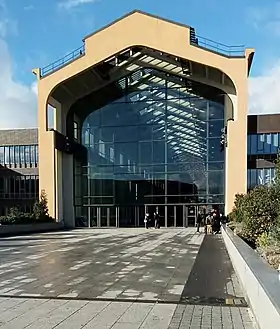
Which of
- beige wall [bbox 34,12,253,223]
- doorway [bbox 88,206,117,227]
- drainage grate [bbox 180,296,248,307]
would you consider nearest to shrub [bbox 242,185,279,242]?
drainage grate [bbox 180,296,248,307]

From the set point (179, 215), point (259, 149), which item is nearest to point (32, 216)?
point (179, 215)

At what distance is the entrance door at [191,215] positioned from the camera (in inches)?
1321

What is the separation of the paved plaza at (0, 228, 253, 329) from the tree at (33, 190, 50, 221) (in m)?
18.8

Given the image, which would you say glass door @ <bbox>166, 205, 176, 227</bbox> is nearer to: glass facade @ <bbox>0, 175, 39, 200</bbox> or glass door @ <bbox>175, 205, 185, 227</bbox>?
glass door @ <bbox>175, 205, 185, 227</bbox>

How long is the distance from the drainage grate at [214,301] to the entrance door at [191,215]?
1040 inches

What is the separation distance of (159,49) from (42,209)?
15.8m

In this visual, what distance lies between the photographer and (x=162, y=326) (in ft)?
18.3

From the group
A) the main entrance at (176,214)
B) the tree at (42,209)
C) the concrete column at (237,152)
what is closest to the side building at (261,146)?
the concrete column at (237,152)

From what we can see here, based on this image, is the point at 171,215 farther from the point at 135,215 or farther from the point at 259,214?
the point at 259,214

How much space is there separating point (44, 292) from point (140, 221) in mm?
27271

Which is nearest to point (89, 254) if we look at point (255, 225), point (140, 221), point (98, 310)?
point (255, 225)

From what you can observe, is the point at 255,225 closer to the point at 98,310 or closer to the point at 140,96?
the point at 98,310

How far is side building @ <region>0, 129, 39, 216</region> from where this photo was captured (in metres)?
42.8

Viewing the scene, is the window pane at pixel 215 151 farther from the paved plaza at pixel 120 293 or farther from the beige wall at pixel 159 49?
the paved plaza at pixel 120 293
